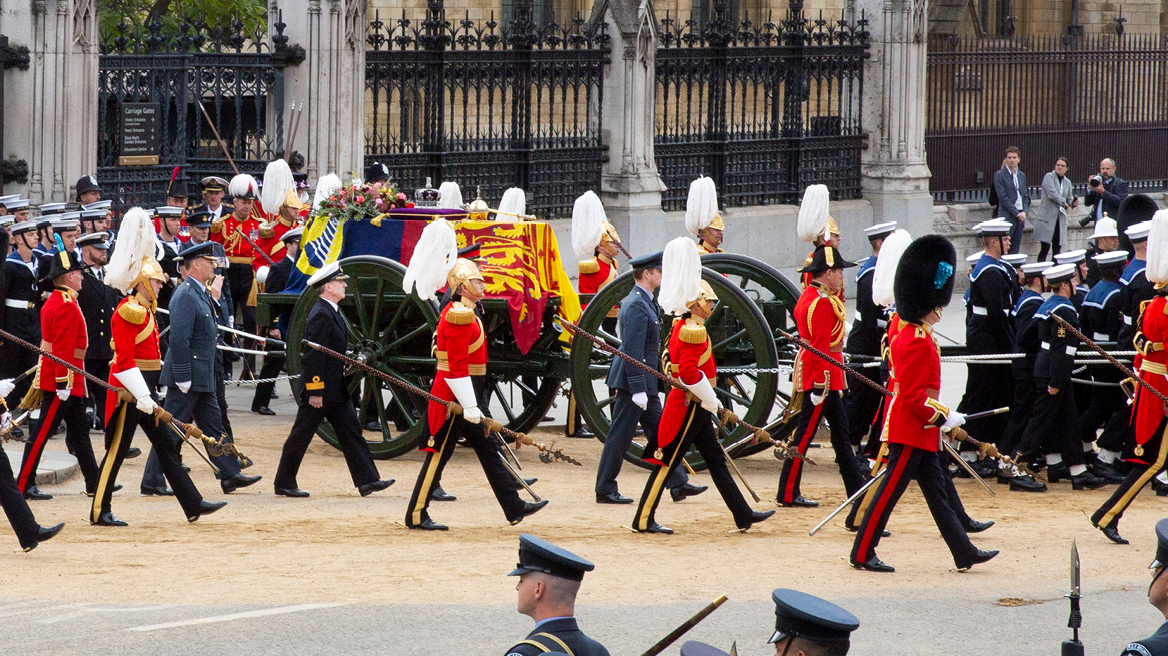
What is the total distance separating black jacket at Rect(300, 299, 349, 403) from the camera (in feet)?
32.7

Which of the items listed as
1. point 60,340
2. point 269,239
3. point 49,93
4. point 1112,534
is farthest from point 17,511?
point 49,93

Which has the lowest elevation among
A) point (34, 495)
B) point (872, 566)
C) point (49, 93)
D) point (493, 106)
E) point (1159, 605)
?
point (872, 566)

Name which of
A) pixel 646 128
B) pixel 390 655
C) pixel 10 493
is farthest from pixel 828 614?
pixel 646 128

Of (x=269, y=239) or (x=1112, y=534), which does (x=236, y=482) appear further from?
(x=1112, y=534)

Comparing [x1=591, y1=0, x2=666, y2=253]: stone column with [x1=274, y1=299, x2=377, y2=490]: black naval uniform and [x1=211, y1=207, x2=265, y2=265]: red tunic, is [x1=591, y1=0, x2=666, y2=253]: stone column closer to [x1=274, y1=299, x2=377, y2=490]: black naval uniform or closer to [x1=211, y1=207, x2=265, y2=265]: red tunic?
[x1=211, y1=207, x2=265, y2=265]: red tunic

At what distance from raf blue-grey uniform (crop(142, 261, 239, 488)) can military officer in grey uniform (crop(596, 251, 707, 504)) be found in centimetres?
225

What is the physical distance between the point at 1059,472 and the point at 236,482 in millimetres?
5027

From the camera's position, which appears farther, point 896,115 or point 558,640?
point 896,115

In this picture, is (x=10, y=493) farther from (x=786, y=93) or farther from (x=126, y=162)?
(x=786, y=93)

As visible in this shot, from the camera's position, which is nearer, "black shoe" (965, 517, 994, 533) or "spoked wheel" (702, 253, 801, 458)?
"black shoe" (965, 517, 994, 533)

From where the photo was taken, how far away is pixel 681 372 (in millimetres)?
9031

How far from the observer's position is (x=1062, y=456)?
1038 centimetres

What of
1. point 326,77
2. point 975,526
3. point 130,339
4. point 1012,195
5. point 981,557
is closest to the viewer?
point 981,557

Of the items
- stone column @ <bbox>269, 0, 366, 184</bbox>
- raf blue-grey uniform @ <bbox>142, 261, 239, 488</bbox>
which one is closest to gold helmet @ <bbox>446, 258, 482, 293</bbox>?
raf blue-grey uniform @ <bbox>142, 261, 239, 488</bbox>
